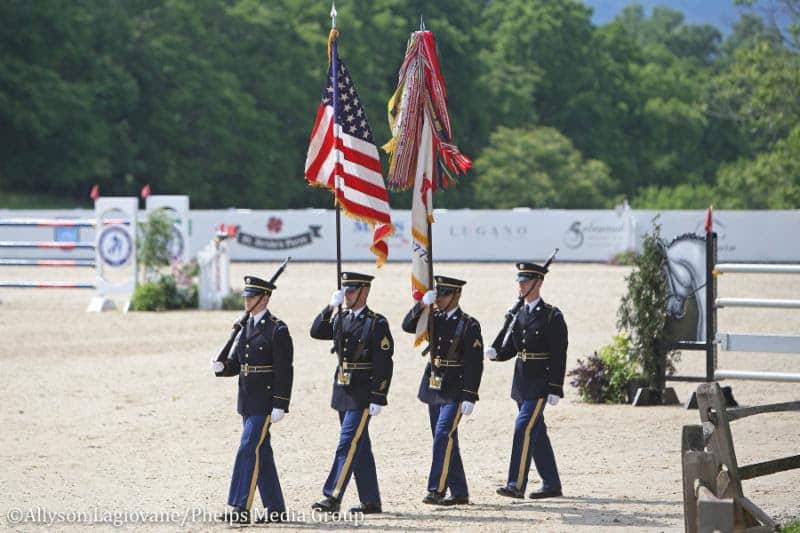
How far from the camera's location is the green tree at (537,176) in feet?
214

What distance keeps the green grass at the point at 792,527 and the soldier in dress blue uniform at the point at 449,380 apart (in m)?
2.50

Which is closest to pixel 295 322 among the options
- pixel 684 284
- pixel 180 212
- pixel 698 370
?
pixel 180 212

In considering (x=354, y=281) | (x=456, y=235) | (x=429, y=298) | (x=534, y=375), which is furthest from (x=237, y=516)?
(x=456, y=235)

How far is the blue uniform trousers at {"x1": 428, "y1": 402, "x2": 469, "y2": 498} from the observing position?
32.8 feet

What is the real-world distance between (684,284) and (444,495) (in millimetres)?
5850

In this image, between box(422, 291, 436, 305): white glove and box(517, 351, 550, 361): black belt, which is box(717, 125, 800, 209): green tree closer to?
box(517, 351, 550, 361): black belt

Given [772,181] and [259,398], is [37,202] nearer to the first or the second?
[772,181]

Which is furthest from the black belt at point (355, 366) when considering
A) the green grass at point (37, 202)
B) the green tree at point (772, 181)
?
the green grass at point (37, 202)

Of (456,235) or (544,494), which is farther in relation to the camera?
(456,235)

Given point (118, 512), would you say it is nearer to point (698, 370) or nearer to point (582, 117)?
point (698, 370)

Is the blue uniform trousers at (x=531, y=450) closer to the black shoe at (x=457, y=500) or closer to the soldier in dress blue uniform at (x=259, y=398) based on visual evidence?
the black shoe at (x=457, y=500)

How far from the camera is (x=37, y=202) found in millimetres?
55906

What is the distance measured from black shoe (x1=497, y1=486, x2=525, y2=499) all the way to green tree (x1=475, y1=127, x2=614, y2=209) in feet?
177

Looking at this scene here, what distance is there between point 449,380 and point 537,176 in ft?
184
